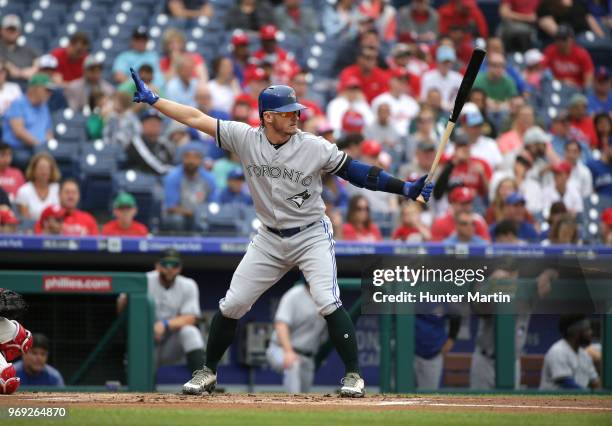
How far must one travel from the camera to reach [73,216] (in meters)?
10.1

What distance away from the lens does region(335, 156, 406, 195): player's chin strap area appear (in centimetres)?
691

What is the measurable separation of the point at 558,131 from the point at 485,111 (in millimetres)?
814

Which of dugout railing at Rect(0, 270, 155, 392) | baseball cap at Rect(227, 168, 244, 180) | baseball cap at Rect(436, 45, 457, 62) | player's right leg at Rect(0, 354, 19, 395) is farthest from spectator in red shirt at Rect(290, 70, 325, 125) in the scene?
player's right leg at Rect(0, 354, 19, 395)

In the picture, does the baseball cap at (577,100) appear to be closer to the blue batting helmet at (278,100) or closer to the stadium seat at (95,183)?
the stadium seat at (95,183)

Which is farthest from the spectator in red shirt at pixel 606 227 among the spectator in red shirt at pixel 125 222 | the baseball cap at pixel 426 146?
the spectator in red shirt at pixel 125 222

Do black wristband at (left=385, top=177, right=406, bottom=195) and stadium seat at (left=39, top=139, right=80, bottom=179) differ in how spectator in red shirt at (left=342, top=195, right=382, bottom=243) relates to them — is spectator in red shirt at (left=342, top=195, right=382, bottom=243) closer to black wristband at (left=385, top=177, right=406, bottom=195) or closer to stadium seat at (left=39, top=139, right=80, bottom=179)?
stadium seat at (left=39, top=139, right=80, bottom=179)

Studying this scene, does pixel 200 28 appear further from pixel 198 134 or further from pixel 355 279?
pixel 355 279

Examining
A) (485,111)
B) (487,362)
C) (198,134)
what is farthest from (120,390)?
(485,111)

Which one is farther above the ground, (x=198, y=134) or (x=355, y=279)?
(x=198, y=134)

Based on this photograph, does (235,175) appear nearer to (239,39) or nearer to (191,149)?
(191,149)

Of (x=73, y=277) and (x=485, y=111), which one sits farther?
(x=485, y=111)

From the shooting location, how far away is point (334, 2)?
15.4 meters

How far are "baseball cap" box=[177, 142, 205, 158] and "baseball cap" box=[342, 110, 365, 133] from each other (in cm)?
153

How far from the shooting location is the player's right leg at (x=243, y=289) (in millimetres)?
7098
